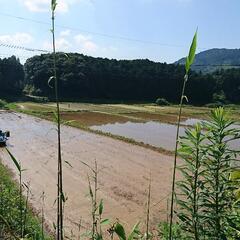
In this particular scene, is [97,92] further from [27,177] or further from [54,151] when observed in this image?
[27,177]

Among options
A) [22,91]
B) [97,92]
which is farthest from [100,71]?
[22,91]

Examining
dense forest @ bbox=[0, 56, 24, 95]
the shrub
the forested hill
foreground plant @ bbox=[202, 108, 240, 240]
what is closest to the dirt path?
foreground plant @ bbox=[202, 108, 240, 240]

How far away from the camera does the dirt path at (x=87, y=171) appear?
11.4 metres

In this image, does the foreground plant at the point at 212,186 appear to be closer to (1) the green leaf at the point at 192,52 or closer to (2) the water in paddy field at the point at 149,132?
(1) the green leaf at the point at 192,52

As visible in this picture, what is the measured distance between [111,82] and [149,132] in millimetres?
34472

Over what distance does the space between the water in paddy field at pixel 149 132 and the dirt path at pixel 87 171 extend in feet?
6.96

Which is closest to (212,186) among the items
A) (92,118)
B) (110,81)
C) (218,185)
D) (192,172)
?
(218,185)

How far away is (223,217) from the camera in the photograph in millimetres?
2725

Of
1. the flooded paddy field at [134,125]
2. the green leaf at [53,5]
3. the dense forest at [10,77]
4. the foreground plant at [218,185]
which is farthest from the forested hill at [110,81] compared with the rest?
the green leaf at [53,5]

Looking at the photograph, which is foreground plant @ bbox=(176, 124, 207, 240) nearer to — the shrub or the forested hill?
the shrub

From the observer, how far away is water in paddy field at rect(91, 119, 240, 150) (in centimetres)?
2397

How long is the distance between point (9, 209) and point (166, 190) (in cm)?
647

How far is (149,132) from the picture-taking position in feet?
91.5

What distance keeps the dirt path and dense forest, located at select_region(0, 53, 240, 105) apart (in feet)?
103
